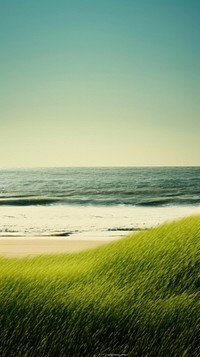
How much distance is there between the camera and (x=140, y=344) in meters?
3.83

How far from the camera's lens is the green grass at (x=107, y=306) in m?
3.83

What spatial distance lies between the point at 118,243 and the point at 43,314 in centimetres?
193

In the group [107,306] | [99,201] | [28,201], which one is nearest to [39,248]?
[107,306]

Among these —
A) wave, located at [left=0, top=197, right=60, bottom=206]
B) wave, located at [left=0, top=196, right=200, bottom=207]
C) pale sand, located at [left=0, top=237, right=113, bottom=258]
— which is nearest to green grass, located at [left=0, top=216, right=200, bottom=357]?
pale sand, located at [left=0, top=237, right=113, bottom=258]

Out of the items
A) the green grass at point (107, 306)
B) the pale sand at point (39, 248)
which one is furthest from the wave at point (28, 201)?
the green grass at point (107, 306)

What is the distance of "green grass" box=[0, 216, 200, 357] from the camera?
3.83 meters

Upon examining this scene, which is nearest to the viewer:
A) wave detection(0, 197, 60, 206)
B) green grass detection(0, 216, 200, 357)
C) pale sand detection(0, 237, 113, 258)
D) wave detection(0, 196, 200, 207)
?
green grass detection(0, 216, 200, 357)

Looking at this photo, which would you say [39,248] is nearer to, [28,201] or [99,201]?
[99,201]

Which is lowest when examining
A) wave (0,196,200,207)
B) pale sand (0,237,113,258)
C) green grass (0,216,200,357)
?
wave (0,196,200,207)

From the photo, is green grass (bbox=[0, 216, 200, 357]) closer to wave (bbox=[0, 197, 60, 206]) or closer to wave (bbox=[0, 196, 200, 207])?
wave (bbox=[0, 196, 200, 207])

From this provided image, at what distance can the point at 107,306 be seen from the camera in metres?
4.12

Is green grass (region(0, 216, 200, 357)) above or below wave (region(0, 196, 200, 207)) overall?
above

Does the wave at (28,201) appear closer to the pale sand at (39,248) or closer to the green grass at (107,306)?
the pale sand at (39,248)

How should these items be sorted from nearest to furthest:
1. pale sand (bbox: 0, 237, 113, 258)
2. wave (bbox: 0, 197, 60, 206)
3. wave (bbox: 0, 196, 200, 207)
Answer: pale sand (bbox: 0, 237, 113, 258), wave (bbox: 0, 196, 200, 207), wave (bbox: 0, 197, 60, 206)
